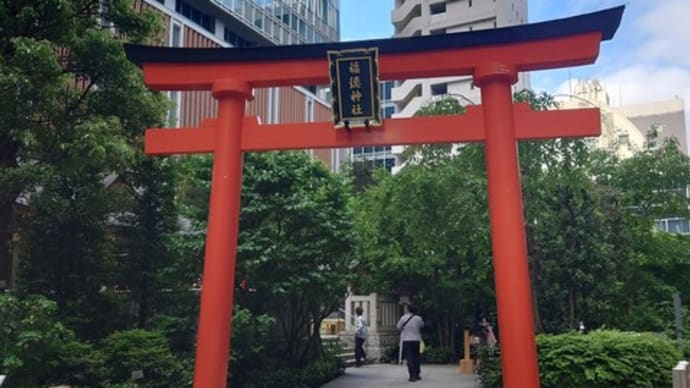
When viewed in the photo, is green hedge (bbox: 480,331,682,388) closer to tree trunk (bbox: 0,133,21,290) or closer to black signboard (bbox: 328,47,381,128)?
black signboard (bbox: 328,47,381,128)

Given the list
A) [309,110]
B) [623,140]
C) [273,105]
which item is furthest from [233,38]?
[623,140]

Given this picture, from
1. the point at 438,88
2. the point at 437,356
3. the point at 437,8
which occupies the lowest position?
the point at 437,356

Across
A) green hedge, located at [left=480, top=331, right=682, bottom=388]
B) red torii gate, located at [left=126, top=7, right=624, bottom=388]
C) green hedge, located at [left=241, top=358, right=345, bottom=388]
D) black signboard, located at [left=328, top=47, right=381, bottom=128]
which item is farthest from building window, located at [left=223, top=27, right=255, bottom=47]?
green hedge, located at [left=480, top=331, right=682, bottom=388]

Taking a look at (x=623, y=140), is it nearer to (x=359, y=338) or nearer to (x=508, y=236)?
(x=359, y=338)

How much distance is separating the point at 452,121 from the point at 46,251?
844cm

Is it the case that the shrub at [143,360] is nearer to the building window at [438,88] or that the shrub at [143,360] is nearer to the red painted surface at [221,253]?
the red painted surface at [221,253]

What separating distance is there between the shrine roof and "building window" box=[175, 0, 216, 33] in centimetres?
2294

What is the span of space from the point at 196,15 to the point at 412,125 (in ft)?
86.9

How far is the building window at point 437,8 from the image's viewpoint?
47125 mm

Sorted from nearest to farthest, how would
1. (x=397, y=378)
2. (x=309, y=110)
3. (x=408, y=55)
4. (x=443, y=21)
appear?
(x=408, y=55) < (x=397, y=378) < (x=309, y=110) < (x=443, y=21)

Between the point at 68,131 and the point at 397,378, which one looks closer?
the point at 68,131

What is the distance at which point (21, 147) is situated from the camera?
33.9 feet

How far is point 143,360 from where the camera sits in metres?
11.1

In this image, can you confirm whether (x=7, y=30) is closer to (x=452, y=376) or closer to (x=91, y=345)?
(x=91, y=345)
